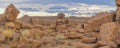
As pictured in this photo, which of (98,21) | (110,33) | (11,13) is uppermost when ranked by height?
(110,33)

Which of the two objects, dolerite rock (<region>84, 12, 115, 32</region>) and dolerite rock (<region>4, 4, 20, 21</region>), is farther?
dolerite rock (<region>4, 4, 20, 21</region>)

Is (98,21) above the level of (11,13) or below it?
above

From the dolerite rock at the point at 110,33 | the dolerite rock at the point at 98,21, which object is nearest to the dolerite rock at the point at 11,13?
the dolerite rock at the point at 98,21

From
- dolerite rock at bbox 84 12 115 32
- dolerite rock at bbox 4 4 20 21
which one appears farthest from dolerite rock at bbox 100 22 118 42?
dolerite rock at bbox 4 4 20 21

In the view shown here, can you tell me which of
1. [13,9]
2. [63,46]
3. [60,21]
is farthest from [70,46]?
[60,21]

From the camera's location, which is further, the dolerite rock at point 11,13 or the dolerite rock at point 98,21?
the dolerite rock at point 11,13

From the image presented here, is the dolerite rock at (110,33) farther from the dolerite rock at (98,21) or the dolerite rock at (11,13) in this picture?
the dolerite rock at (11,13)

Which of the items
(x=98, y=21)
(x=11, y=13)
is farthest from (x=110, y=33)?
(x=11, y=13)

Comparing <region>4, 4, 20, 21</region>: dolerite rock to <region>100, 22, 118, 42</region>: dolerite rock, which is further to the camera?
<region>4, 4, 20, 21</region>: dolerite rock

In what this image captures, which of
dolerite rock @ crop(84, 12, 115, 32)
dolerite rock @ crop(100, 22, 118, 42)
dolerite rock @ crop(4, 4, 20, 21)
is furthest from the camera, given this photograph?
dolerite rock @ crop(4, 4, 20, 21)

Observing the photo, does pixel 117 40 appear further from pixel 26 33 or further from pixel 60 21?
pixel 60 21

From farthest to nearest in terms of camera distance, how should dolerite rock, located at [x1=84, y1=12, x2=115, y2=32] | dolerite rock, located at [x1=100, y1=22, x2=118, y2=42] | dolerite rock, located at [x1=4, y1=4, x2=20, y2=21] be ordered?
dolerite rock, located at [x1=4, y1=4, x2=20, y2=21]
dolerite rock, located at [x1=84, y1=12, x2=115, y2=32]
dolerite rock, located at [x1=100, y1=22, x2=118, y2=42]

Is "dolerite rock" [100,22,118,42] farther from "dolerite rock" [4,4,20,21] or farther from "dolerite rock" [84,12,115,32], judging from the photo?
"dolerite rock" [4,4,20,21]

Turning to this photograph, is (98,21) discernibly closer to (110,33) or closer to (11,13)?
(110,33)
